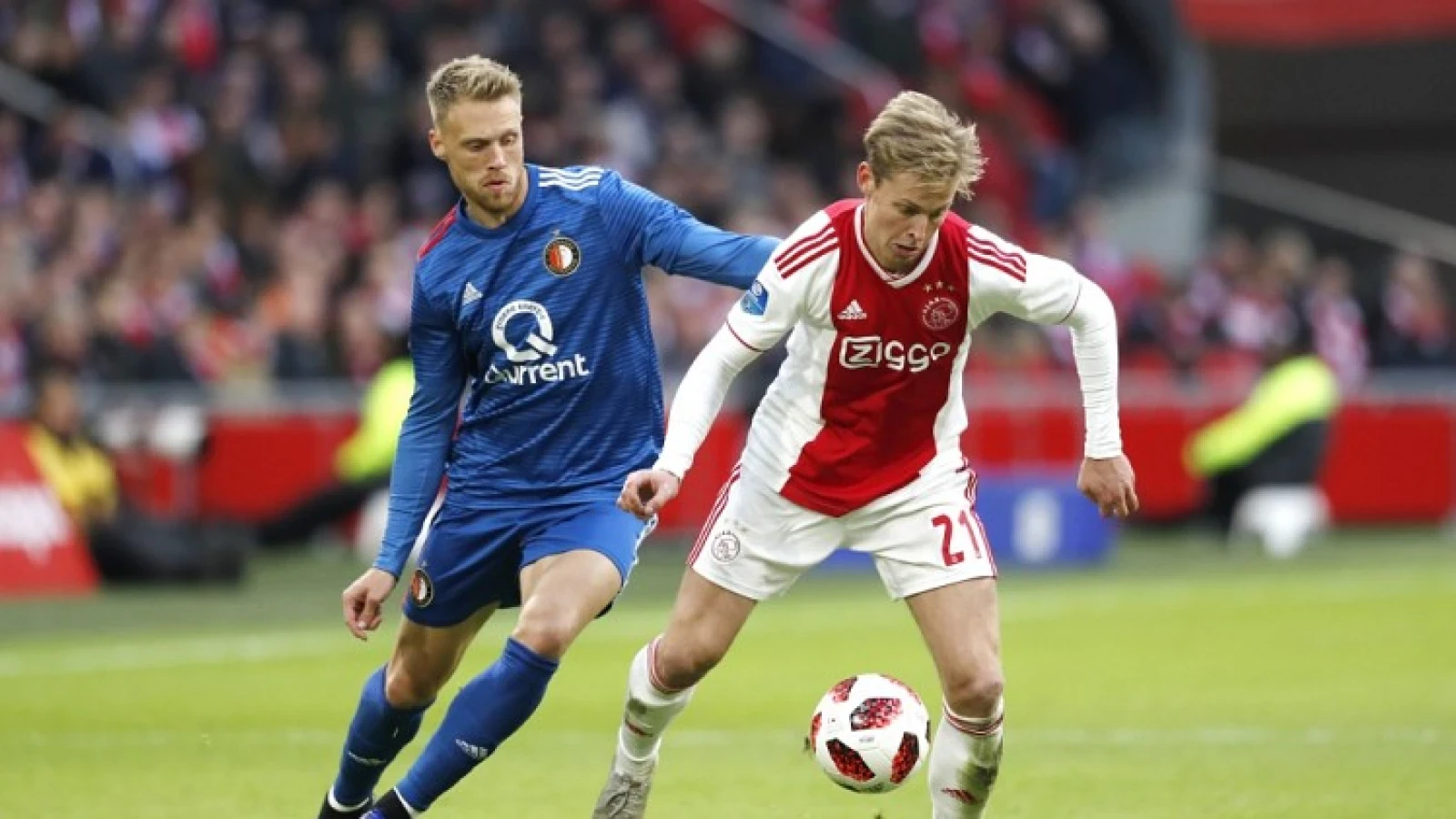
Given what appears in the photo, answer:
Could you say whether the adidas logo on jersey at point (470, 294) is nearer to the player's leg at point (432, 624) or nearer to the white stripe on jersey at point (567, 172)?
the white stripe on jersey at point (567, 172)

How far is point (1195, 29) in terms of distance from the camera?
2438cm

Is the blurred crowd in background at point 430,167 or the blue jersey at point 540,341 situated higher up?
the blue jersey at point 540,341

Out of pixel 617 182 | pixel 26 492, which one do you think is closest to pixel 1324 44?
pixel 26 492

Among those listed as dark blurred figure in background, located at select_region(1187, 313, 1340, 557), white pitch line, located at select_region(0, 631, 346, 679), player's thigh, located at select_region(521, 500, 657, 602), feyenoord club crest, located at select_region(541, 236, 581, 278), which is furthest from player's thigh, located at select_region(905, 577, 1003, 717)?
dark blurred figure in background, located at select_region(1187, 313, 1340, 557)

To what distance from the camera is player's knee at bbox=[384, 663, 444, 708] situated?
771 cm

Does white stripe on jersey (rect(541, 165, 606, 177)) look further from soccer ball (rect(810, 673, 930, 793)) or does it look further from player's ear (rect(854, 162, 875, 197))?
soccer ball (rect(810, 673, 930, 793))

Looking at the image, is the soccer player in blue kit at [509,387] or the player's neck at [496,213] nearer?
the soccer player in blue kit at [509,387]

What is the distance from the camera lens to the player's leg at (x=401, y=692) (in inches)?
303

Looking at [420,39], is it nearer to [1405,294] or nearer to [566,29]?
[566,29]

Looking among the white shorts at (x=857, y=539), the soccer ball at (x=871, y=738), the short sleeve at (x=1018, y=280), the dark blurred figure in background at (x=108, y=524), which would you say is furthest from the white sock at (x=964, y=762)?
the dark blurred figure in background at (x=108, y=524)

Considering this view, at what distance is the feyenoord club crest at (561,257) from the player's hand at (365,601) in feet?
3.34

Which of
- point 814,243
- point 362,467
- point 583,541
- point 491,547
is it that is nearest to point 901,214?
point 814,243

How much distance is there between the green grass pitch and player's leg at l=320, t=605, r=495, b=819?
948mm

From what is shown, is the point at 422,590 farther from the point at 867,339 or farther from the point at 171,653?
the point at 171,653
